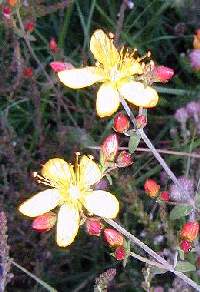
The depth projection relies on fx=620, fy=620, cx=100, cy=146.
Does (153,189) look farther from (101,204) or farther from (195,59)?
(195,59)

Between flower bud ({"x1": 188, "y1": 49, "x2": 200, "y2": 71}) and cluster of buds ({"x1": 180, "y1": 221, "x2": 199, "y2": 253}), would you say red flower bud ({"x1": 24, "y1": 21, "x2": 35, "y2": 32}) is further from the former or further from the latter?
cluster of buds ({"x1": 180, "y1": 221, "x2": 199, "y2": 253})

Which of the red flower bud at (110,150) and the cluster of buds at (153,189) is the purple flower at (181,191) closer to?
the cluster of buds at (153,189)

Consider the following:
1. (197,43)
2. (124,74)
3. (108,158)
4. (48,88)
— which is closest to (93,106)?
(48,88)

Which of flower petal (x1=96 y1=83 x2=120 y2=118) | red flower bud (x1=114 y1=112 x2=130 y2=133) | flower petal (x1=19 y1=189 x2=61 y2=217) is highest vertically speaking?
flower petal (x1=96 y1=83 x2=120 y2=118)

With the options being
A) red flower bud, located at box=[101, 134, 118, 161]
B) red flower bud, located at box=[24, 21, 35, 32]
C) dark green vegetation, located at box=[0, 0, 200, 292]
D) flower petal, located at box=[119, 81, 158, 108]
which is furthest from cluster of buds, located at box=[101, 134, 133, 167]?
red flower bud, located at box=[24, 21, 35, 32]

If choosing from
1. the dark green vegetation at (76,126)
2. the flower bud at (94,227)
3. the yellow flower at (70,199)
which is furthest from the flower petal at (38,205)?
the dark green vegetation at (76,126)

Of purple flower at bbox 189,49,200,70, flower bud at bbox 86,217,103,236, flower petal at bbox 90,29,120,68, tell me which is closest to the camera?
flower bud at bbox 86,217,103,236
